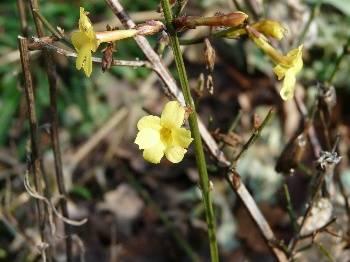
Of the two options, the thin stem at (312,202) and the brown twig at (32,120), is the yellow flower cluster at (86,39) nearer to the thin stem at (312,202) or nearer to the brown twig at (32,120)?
the brown twig at (32,120)

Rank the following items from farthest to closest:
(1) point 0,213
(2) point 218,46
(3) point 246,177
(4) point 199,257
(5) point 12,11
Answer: (2) point 218,46
(5) point 12,11
(3) point 246,177
(4) point 199,257
(1) point 0,213

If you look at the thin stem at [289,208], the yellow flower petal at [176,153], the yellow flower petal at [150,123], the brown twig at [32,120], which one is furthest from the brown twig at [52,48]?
the thin stem at [289,208]

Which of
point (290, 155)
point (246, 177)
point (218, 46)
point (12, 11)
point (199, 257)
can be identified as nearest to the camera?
point (290, 155)

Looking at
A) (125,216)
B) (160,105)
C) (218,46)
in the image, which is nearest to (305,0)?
(218,46)

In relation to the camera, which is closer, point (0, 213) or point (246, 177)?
point (0, 213)

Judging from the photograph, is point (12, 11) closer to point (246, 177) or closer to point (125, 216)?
point (125, 216)

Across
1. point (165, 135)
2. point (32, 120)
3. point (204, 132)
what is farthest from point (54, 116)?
point (165, 135)

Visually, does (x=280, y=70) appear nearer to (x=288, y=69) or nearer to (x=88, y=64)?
(x=288, y=69)
